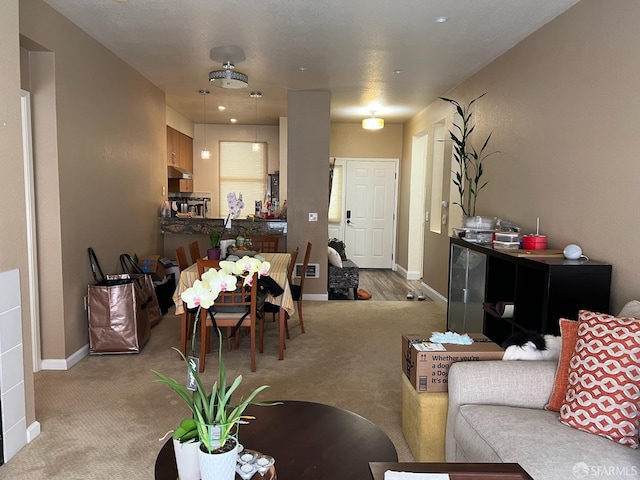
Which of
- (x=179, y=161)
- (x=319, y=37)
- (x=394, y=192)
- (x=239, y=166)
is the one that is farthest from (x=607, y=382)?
(x=239, y=166)

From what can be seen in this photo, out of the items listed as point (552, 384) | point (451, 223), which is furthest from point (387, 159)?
point (552, 384)

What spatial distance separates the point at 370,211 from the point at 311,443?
6954 mm

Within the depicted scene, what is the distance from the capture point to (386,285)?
717 cm

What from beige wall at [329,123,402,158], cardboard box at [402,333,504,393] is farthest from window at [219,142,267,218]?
cardboard box at [402,333,504,393]

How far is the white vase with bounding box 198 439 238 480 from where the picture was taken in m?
1.24

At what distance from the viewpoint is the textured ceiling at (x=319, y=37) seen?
125 inches

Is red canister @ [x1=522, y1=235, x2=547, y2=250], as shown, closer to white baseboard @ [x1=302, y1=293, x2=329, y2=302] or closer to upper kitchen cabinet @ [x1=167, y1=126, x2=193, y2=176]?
white baseboard @ [x1=302, y1=293, x2=329, y2=302]

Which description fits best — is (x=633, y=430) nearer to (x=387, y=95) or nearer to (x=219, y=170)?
(x=387, y=95)

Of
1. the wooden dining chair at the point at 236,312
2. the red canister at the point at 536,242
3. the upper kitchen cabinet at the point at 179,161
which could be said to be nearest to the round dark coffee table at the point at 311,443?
the wooden dining chair at the point at 236,312

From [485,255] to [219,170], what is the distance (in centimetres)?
628

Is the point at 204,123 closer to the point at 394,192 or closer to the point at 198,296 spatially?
the point at 394,192

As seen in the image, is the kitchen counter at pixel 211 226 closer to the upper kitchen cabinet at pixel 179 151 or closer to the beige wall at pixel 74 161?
the beige wall at pixel 74 161

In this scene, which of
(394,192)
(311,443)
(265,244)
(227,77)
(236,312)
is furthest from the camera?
(394,192)

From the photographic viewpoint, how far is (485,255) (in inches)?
134
